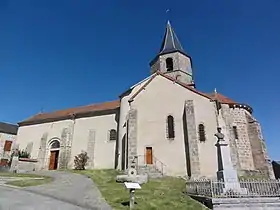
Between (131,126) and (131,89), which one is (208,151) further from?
(131,89)

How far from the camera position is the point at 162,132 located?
772 inches

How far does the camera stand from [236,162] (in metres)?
19.5

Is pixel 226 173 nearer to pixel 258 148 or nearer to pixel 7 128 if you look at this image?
pixel 258 148

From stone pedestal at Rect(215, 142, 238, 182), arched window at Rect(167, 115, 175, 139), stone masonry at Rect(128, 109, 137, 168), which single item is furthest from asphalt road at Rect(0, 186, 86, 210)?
arched window at Rect(167, 115, 175, 139)

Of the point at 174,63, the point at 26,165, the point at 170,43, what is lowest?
the point at 26,165

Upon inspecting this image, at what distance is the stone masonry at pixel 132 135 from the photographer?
19250 mm

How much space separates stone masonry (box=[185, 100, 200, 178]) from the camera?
17156mm

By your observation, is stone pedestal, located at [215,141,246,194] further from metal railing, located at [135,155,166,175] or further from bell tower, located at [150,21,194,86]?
bell tower, located at [150,21,194,86]

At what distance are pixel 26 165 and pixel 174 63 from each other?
20.5 m

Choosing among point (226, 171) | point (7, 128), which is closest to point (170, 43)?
point (226, 171)

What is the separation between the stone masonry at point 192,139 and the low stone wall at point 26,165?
18.0m

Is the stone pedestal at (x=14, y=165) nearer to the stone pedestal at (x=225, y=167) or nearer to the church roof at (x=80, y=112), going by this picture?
the church roof at (x=80, y=112)

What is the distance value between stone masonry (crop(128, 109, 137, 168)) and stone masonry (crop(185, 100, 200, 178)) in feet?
14.7

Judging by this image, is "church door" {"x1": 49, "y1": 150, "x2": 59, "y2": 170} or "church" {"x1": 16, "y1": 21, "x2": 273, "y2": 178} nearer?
"church" {"x1": 16, "y1": 21, "x2": 273, "y2": 178}
